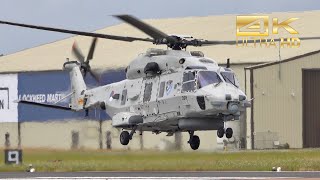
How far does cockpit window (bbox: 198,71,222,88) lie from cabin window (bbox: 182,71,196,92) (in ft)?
1.22

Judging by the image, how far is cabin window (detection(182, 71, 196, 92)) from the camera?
44.5 meters

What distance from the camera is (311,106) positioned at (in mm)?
75250

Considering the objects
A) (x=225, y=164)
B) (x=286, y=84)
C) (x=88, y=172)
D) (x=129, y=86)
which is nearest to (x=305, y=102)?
(x=286, y=84)

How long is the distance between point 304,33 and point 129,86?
40204mm

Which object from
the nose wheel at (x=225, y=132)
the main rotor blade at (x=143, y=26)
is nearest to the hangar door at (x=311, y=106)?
the main rotor blade at (x=143, y=26)

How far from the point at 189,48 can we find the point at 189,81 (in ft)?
134

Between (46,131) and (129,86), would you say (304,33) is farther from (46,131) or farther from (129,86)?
(129,86)

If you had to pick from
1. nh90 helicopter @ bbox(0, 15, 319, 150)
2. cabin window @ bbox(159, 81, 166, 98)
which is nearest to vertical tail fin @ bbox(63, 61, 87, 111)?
nh90 helicopter @ bbox(0, 15, 319, 150)

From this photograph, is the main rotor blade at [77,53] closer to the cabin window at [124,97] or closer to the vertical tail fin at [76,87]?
the vertical tail fin at [76,87]

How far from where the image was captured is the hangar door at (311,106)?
74938mm

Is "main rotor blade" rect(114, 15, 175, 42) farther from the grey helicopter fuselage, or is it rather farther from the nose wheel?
the nose wheel

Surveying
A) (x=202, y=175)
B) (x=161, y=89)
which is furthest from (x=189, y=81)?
(x=202, y=175)

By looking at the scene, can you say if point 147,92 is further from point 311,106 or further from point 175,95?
point 311,106

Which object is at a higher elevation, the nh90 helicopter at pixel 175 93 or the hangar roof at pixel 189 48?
the hangar roof at pixel 189 48
